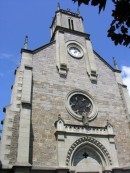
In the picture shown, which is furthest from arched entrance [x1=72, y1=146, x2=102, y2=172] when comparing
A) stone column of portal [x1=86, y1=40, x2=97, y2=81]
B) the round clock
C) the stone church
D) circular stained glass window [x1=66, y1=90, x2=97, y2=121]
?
the round clock

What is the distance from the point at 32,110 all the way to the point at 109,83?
8140 mm

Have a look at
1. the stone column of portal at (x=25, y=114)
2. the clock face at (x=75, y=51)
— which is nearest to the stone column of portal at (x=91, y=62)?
the clock face at (x=75, y=51)

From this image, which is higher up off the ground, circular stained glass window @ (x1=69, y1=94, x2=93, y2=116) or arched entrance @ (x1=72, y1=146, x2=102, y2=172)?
circular stained glass window @ (x1=69, y1=94, x2=93, y2=116)

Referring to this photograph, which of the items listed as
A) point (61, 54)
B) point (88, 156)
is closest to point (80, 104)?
point (88, 156)

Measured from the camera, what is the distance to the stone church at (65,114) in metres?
12.7

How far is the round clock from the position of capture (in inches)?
766

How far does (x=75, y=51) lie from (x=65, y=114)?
7244 mm

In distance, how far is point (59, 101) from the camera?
15656 mm

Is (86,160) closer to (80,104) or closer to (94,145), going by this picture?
(94,145)

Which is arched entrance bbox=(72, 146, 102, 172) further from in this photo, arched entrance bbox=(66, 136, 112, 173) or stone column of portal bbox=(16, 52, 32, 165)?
stone column of portal bbox=(16, 52, 32, 165)

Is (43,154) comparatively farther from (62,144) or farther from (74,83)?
(74,83)

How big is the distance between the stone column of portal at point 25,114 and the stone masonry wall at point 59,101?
22.4 inches

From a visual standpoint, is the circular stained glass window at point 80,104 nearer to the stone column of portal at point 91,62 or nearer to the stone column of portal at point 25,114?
the stone column of portal at point 91,62

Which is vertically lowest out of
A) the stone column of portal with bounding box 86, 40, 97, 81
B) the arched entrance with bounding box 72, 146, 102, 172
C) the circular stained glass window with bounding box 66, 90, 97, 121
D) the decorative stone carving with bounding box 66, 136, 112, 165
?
the arched entrance with bounding box 72, 146, 102, 172
